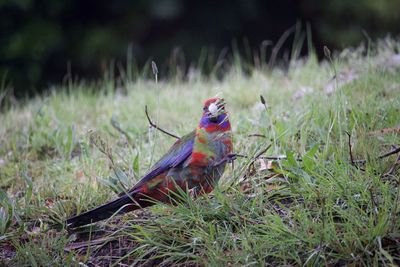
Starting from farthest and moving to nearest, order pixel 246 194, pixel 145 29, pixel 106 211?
1. pixel 145 29
2. pixel 246 194
3. pixel 106 211

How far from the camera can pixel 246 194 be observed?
2.81 metres

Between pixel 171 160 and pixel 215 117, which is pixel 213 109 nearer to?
pixel 215 117

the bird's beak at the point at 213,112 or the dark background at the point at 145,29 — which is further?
the dark background at the point at 145,29

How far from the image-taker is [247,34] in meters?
8.80

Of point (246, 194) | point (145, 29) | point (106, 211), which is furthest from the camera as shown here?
point (145, 29)

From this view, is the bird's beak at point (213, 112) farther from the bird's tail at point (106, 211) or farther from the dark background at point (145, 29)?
the dark background at point (145, 29)

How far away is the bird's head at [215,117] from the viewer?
2.73 m

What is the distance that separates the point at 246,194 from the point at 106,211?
651 mm

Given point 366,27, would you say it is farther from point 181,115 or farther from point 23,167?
point 23,167

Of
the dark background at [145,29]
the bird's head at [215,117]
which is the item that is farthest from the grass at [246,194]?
the dark background at [145,29]

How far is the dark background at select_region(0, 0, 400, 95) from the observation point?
759 cm

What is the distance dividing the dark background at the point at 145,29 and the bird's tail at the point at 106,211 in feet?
15.8

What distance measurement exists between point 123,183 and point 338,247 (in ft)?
3.69

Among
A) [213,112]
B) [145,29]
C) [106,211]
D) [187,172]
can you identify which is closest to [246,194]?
[187,172]
